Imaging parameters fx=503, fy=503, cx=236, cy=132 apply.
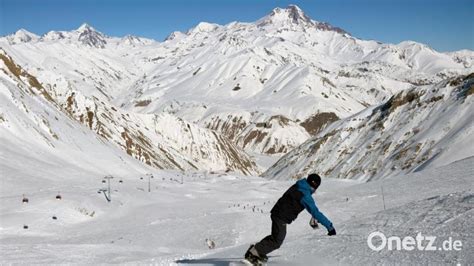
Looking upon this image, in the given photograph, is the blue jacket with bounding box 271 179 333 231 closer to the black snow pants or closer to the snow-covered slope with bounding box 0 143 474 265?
the black snow pants

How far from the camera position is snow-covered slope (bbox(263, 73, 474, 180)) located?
7331cm

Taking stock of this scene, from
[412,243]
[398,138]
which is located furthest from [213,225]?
[398,138]

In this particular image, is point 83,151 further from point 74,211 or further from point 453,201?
point 453,201

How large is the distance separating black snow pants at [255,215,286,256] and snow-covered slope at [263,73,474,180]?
57976 mm

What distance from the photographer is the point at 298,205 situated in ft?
38.0

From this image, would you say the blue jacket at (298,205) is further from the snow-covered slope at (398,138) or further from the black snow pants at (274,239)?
the snow-covered slope at (398,138)

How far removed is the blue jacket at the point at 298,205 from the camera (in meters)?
11.3

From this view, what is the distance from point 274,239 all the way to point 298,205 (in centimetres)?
110

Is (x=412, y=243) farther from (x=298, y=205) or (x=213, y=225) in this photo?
(x=213, y=225)

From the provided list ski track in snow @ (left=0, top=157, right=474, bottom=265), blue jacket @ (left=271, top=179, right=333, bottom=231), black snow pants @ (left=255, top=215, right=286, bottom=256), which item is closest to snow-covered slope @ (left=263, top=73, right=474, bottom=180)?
ski track in snow @ (left=0, top=157, right=474, bottom=265)

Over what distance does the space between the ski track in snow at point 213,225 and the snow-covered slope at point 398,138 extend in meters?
21.3

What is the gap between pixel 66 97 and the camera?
15862 centimetres

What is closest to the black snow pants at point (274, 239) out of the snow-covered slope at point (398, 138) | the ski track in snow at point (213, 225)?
the ski track in snow at point (213, 225)

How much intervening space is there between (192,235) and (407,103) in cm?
8354
